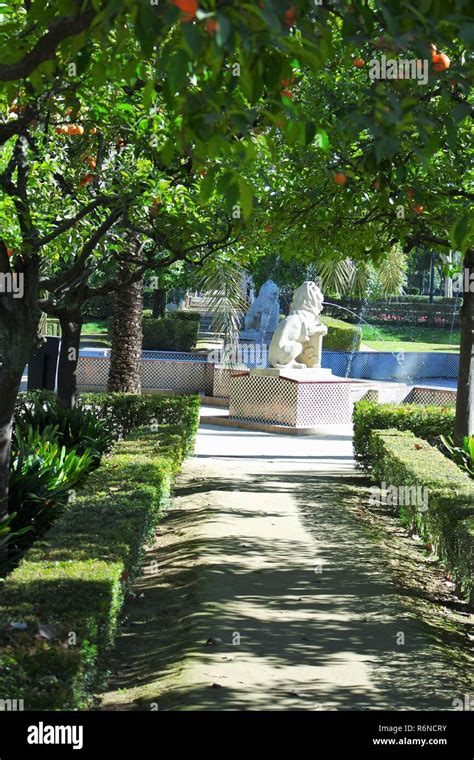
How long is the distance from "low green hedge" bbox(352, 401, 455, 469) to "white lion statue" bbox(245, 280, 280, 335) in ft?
79.9

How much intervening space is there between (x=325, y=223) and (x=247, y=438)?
8.51 metres

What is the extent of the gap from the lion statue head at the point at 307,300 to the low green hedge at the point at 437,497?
9780mm

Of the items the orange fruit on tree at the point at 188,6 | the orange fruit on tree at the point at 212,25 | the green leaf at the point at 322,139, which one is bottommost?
the green leaf at the point at 322,139

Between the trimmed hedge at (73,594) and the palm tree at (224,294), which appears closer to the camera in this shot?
the trimmed hedge at (73,594)

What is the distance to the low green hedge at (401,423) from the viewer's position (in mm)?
14078

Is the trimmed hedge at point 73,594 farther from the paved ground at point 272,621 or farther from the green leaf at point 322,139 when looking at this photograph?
the green leaf at point 322,139

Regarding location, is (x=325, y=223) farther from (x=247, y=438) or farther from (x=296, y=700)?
(x=247, y=438)

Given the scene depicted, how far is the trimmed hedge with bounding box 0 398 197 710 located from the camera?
396 centimetres

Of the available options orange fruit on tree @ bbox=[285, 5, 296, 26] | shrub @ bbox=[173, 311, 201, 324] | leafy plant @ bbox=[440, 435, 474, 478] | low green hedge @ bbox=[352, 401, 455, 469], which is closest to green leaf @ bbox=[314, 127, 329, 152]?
orange fruit on tree @ bbox=[285, 5, 296, 26]

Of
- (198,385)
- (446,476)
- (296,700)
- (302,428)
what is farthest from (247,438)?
(296,700)

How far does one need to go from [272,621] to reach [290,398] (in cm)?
1398

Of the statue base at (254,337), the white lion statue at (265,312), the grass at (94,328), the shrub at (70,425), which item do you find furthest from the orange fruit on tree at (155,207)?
the grass at (94,328)

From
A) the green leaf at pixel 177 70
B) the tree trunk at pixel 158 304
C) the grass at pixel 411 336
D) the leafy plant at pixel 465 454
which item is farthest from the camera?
the grass at pixel 411 336

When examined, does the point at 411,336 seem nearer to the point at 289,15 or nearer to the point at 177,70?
the point at 289,15
